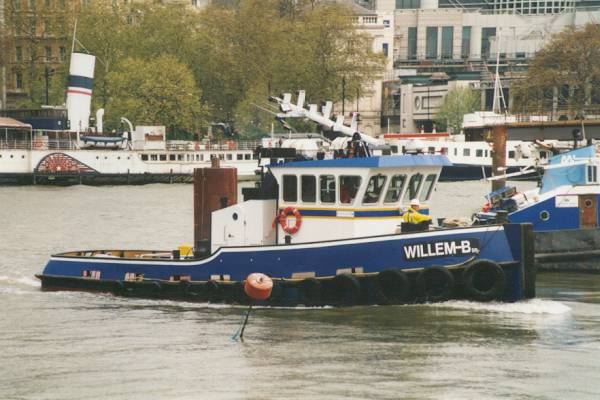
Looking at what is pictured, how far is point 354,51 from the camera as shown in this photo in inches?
5167

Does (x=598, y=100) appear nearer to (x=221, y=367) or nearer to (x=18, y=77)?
(x=18, y=77)

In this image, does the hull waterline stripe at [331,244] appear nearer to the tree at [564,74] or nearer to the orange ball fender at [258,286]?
the orange ball fender at [258,286]

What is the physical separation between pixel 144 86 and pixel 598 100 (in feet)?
162

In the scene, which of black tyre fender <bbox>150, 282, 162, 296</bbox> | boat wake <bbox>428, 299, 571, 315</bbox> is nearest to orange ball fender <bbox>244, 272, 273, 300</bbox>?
boat wake <bbox>428, 299, 571, 315</bbox>

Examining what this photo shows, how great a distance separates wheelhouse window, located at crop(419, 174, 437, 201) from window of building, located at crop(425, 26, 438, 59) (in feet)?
478

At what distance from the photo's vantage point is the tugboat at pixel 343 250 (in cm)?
3406

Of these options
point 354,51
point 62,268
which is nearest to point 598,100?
point 354,51

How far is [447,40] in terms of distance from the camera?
7106 inches

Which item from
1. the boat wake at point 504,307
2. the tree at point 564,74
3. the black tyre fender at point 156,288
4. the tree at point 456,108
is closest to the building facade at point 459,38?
the tree at point 456,108

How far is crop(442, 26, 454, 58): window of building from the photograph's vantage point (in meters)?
180

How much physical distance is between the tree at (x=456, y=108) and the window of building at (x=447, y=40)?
30.9 m

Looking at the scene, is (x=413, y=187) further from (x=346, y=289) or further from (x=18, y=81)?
(x=18, y=81)

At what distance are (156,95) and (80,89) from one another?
9.17m

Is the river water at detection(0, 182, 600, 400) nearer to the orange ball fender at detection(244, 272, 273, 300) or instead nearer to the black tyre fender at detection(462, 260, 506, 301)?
the black tyre fender at detection(462, 260, 506, 301)
